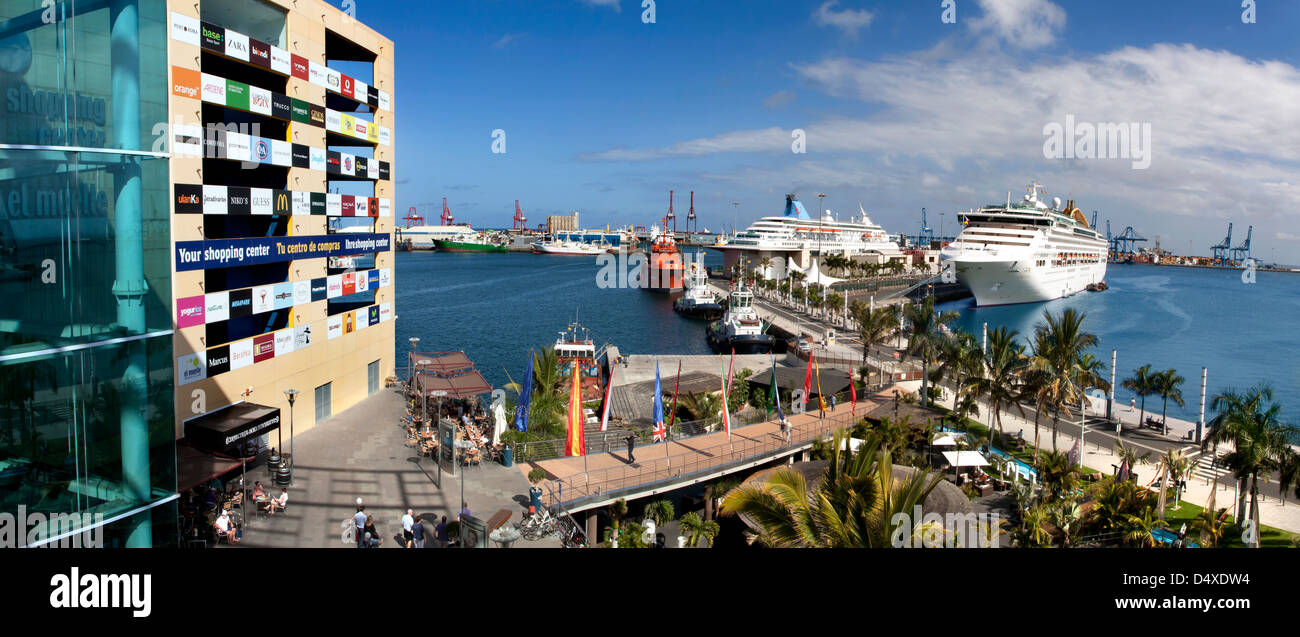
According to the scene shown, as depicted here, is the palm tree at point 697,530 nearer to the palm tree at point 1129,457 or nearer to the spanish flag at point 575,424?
the spanish flag at point 575,424

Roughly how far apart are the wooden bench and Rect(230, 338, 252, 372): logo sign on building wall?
947 centimetres

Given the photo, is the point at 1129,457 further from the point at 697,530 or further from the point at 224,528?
the point at 224,528

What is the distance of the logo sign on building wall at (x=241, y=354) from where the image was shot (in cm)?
1910

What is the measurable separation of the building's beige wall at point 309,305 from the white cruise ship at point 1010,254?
63.2 m

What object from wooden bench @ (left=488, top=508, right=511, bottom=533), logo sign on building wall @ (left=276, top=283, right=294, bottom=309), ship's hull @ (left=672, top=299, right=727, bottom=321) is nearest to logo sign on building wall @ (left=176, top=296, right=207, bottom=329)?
logo sign on building wall @ (left=276, top=283, right=294, bottom=309)

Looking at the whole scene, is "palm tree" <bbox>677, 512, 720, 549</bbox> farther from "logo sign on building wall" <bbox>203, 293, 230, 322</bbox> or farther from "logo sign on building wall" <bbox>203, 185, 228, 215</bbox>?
"logo sign on building wall" <bbox>203, 185, 228, 215</bbox>

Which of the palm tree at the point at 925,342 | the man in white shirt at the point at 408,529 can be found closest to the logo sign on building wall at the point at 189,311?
the man in white shirt at the point at 408,529

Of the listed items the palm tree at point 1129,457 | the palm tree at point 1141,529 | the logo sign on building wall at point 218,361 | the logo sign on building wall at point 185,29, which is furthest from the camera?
the palm tree at point 1129,457

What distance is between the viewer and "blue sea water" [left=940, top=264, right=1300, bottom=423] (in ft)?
151

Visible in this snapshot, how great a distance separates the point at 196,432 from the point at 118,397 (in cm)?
1144

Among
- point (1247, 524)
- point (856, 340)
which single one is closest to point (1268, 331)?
point (856, 340)
